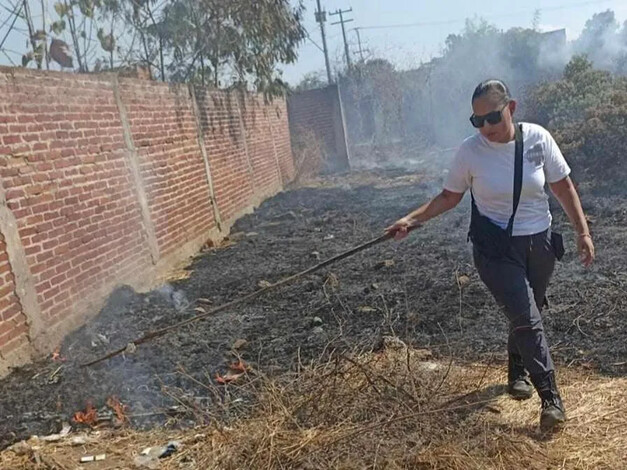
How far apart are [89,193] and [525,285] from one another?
179 inches

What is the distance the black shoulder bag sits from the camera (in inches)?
107

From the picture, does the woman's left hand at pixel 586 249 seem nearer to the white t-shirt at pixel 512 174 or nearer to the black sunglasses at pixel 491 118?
the white t-shirt at pixel 512 174

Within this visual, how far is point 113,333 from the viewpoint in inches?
196

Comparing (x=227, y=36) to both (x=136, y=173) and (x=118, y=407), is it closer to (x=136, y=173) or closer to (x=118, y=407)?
(x=136, y=173)

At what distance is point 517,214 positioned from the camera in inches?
109

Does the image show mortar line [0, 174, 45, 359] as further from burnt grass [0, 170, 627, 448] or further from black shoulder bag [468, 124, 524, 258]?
black shoulder bag [468, 124, 524, 258]

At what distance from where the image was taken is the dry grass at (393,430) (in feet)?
8.00

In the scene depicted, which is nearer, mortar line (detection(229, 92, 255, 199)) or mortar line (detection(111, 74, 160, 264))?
mortar line (detection(111, 74, 160, 264))

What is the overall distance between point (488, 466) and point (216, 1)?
34.3 feet

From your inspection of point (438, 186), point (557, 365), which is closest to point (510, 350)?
point (557, 365)

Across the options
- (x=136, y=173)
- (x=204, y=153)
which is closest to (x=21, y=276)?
(x=136, y=173)

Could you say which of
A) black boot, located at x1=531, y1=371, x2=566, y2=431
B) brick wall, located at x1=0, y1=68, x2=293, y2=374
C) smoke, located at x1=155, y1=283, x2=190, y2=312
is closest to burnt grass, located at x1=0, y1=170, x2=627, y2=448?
Answer: smoke, located at x1=155, y1=283, x2=190, y2=312

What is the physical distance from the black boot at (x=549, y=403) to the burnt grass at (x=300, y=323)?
2.62ft

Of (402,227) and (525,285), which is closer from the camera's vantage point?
(525,285)
